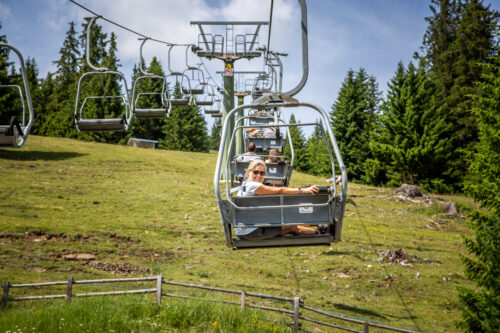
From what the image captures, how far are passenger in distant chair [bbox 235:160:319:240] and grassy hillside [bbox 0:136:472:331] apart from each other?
440 centimetres

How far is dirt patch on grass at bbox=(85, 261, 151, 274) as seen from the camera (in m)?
11.7

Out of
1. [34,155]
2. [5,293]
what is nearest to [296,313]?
[5,293]

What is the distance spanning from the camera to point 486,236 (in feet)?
29.1

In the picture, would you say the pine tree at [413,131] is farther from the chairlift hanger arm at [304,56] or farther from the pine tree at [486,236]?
the chairlift hanger arm at [304,56]

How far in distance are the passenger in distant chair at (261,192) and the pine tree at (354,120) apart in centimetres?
3551

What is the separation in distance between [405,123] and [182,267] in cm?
2804

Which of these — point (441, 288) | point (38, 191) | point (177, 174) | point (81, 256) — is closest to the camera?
point (441, 288)

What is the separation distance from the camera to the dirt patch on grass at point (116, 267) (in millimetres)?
11731

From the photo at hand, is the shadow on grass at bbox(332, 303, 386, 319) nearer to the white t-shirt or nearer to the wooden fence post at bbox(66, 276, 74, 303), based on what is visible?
the white t-shirt

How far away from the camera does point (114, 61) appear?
1898 inches

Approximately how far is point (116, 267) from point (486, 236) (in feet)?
31.4

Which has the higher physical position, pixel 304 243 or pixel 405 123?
pixel 405 123

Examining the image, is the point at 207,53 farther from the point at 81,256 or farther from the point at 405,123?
the point at 405,123

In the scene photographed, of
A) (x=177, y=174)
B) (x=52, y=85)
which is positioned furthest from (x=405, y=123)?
(x=52, y=85)
